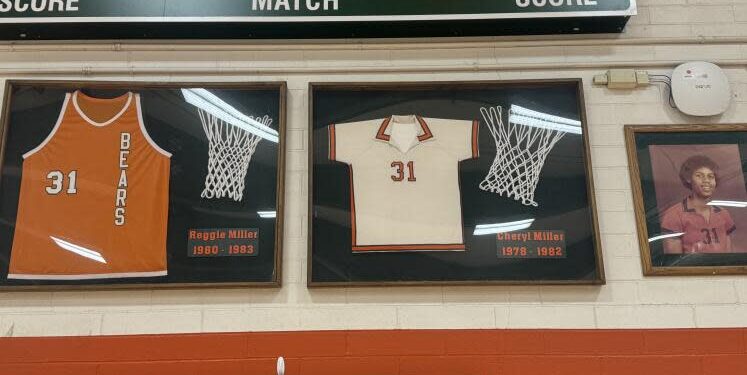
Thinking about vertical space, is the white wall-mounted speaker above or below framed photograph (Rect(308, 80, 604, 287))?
above

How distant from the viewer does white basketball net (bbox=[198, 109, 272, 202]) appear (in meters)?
2.93

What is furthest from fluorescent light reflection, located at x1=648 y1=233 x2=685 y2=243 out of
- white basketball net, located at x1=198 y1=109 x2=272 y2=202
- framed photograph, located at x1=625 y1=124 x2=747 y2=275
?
white basketball net, located at x1=198 y1=109 x2=272 y2=202

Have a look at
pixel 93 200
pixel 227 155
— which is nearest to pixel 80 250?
pixel 93 200

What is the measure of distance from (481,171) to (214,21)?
1514mm

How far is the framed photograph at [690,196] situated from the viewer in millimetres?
2838

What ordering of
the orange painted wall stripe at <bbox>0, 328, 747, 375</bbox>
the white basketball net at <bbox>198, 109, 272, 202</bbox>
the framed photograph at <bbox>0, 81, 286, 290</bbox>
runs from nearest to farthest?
the orange painted wall stripe at <bbox>0, 328, 747, 375</bbox> → the framed photograph at <bbox>0, 81, 286, 290</bbox> → the white basketball net at <bbox>198, 109, 272, 202</bbox>

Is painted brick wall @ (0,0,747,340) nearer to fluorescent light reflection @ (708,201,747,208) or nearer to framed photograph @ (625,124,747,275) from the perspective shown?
framed photograph @ (625,124,747,275)

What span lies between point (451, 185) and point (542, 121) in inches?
22.7

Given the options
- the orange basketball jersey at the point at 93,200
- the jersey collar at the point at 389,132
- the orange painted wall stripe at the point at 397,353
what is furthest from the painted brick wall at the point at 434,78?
the jersey collar at the point at 389,132

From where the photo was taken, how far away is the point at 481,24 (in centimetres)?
309

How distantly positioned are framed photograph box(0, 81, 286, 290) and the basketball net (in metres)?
1.04

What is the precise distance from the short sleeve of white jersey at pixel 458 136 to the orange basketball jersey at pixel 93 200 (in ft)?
4.36

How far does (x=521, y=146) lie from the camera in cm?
300

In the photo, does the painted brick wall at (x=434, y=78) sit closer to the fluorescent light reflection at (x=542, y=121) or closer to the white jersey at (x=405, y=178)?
the fluorescent light reflection at (x=542, y=121)
